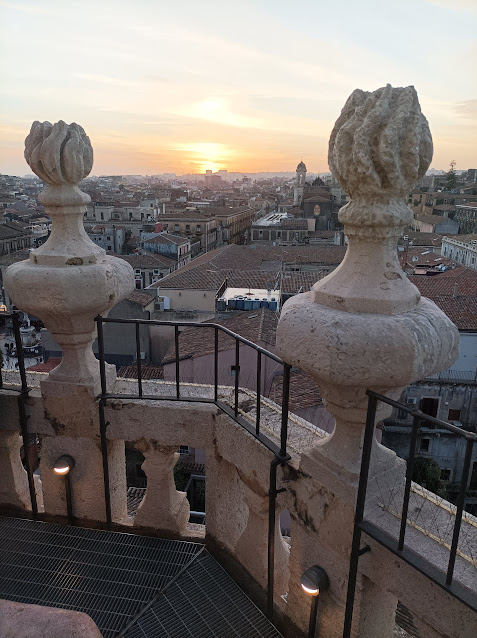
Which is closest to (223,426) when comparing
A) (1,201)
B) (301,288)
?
(301,288)

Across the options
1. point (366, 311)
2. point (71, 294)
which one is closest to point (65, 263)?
point (71, 294)

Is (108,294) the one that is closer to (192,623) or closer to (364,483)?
(364,483)

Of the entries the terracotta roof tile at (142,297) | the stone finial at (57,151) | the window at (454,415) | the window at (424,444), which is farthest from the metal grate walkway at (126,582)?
the terracotta roof tile at (142,297)

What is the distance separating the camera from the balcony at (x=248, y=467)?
2715 mm

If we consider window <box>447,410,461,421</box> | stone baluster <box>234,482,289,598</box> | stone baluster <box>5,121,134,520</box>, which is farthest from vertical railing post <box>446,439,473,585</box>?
window <box>447,410,461,421</box>

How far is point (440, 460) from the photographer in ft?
68.2

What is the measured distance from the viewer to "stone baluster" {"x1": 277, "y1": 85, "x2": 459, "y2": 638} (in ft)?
8.66

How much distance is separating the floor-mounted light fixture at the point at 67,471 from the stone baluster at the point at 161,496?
677mm

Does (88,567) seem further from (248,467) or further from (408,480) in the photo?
(408,480)

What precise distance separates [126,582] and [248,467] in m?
1.68

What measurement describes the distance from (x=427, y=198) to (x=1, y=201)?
82.5 metres

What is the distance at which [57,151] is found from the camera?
14.1ft

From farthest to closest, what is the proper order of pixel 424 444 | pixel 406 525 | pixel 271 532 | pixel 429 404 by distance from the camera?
pixel 429 404 → pixel 424 444 → pixel 271 532 → pixel 406 525

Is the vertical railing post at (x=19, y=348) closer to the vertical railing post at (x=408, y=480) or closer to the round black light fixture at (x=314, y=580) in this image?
the round black light fixture at (x=314, y=580)
